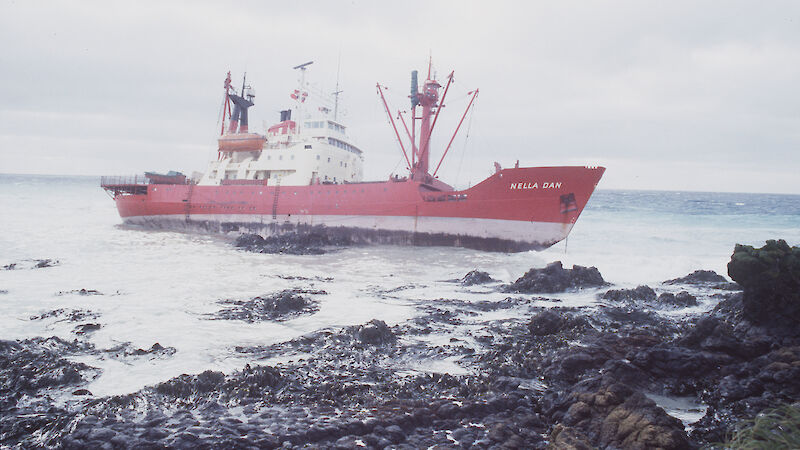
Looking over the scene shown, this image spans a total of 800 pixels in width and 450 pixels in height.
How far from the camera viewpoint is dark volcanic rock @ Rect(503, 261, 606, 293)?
12812 millimetres

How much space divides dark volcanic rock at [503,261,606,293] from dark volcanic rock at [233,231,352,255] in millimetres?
10928

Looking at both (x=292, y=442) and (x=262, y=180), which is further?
(x=262, y=180)

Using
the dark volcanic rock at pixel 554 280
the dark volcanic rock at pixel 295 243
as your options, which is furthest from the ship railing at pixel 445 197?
the dark volcanic rock at pixel 554 280

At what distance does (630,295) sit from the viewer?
465 inches

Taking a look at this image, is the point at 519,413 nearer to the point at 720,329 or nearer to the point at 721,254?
the point at 720,329

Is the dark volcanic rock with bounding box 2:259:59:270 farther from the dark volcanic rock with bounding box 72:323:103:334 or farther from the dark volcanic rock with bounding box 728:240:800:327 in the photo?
the dark volcanic rock with bounding box 728:240:800:327

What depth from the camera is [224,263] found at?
55.9 ft

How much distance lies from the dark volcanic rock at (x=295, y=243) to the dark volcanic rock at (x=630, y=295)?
13.4 meters

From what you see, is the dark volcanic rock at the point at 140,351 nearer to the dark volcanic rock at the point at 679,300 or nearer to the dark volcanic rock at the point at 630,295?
the dark volcanic rock at the point at 630,295

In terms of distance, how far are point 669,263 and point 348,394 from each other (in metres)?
19.1

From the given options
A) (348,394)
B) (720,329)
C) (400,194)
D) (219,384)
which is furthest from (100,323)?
(400,194)

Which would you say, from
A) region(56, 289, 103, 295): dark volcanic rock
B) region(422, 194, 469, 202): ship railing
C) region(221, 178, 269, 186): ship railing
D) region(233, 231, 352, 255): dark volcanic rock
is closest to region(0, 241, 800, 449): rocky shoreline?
region(56, 289, 103, 295): dark volcanic rock

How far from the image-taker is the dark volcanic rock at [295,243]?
21.1 m

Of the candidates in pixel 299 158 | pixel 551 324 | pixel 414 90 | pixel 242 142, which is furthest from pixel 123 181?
pixel 551 324
